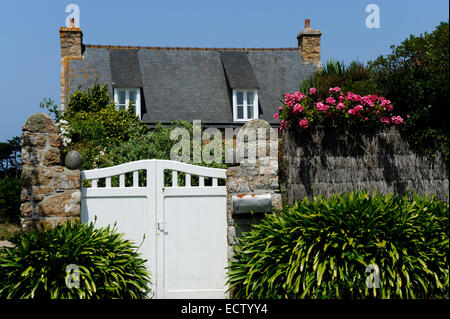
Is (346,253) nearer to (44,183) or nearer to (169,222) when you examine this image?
(169,222)

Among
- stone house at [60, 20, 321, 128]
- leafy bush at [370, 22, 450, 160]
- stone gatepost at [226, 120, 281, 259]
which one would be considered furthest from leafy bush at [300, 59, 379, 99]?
stone house at [60, 20, 321, 128]

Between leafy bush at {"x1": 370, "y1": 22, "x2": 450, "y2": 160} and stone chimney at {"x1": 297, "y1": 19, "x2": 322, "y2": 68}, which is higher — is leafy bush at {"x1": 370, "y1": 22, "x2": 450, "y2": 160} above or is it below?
below

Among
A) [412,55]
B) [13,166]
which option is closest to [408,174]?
[412,55]

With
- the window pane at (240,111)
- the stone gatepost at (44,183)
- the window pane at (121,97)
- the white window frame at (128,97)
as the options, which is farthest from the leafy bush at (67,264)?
the window pane at (240,111)

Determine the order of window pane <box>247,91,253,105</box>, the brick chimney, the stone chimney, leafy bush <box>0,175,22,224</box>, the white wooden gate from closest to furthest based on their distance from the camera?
the white wooden gate → leafy bush <box>0,175,22,224</box> → the brick chimney → window pane <box>247,91,253,105</box> → the stone chimney

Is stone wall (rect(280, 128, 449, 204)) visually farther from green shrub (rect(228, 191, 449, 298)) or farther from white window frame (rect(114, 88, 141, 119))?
white window frame (rect(114, 88, 141, 119))

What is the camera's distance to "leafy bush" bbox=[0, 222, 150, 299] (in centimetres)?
516

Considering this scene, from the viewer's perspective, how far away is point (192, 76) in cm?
1794

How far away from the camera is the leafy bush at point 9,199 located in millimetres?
11641

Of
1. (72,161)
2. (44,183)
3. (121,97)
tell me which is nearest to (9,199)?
(121,97)

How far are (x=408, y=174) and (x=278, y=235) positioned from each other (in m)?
3.88

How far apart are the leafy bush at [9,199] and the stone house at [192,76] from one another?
4997mm

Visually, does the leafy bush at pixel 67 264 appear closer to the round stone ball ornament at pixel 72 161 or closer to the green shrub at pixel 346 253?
the round stone ball ornament at pixel 72 161

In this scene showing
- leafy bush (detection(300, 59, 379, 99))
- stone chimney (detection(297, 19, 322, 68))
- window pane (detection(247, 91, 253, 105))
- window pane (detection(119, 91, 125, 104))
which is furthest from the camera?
stone chimney (detection(297, 19, 322, 68))
